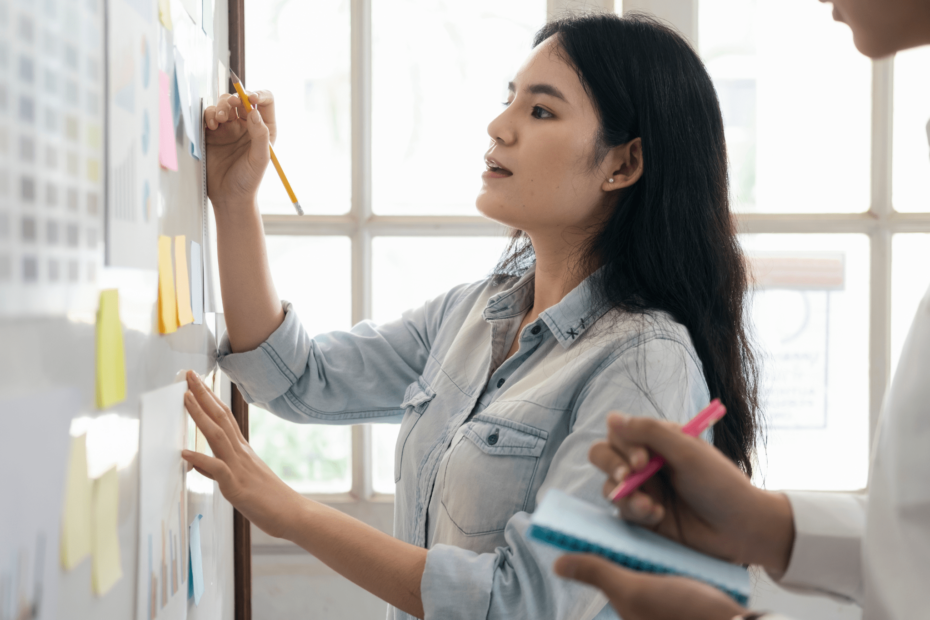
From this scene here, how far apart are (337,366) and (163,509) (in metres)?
0.45

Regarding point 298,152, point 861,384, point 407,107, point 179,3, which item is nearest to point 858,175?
point 861,384

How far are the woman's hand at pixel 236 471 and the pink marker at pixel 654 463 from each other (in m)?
0.48

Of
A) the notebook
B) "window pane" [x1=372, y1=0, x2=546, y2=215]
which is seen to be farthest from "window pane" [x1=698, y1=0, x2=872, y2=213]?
the notebook

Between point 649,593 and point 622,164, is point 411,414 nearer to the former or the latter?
point 622,164

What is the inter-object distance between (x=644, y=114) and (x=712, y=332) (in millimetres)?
330

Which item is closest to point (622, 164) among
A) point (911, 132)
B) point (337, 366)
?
point (337, 366)

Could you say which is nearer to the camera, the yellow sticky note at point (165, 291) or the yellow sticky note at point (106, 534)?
the yellow sticky note at point (106, 534)

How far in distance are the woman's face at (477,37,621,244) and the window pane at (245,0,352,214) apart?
528 millimetres

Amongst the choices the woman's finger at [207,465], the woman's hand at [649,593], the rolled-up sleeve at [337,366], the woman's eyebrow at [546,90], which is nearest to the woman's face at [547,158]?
the woman's eyebrow at [546,90]

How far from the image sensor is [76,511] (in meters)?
0.49

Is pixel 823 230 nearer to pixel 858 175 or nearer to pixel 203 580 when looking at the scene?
pixel 858 175

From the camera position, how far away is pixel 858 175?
149 centimetres

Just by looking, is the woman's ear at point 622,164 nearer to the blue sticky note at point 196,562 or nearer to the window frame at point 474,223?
the window frame at point 474,223

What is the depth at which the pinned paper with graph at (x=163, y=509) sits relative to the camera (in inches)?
25.1
